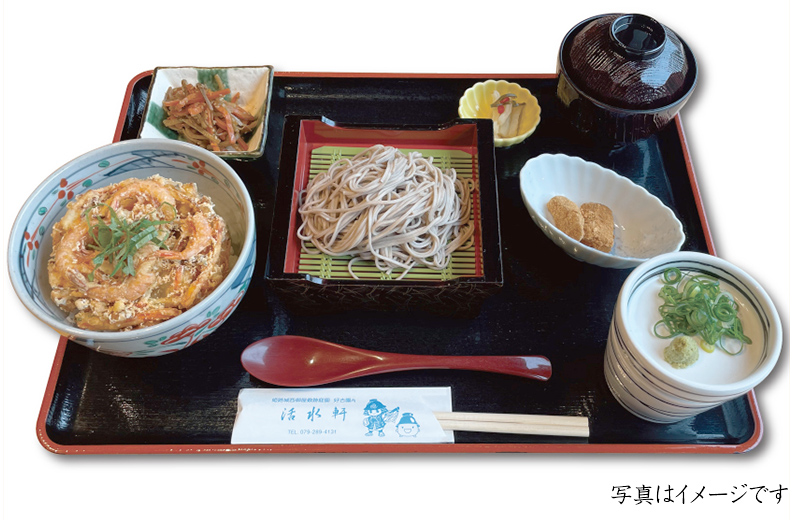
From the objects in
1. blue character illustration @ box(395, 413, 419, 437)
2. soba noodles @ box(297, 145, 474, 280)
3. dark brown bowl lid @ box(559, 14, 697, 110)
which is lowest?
blue character illustration @ box(395, 413, 419, 437)

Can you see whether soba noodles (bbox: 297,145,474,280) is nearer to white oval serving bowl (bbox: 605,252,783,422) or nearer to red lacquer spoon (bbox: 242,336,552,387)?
red lacquer spoon (bbox: 242,336,552,387)

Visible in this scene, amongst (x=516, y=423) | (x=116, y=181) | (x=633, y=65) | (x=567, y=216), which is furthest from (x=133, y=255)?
(x=633, y=65)

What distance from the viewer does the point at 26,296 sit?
2.02 m

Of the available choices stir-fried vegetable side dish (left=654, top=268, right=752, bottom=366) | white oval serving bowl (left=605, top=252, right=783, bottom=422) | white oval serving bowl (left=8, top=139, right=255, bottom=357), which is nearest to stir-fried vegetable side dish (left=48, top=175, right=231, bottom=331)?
white oval serving bowl (left=8, top=139, right=255, bottom=357)

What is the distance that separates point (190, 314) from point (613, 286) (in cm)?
194

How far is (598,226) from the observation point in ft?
8.64

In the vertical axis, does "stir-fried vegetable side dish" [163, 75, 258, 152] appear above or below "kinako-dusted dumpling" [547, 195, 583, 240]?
above

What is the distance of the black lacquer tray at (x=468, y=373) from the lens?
2.26 m

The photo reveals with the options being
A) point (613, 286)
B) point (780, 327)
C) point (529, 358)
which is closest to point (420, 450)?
point (529, 358)

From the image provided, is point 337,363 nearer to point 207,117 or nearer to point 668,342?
point 668,342

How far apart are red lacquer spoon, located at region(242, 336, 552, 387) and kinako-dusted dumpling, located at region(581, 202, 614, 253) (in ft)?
2.06

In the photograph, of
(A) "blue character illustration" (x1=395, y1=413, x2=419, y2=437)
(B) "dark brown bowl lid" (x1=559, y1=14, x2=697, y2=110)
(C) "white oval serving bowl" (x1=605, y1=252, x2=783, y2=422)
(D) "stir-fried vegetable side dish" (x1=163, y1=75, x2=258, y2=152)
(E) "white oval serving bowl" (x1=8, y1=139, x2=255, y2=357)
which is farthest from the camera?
(D) "stir-fried vegetable side dish" (x1=163, y1=75, x2=258, y2=152)

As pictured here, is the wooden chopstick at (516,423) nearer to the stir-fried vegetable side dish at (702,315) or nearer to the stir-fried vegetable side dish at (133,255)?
the stir-fried vegetable side dish at (702,315)

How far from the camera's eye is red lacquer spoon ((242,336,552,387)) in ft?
7.72
